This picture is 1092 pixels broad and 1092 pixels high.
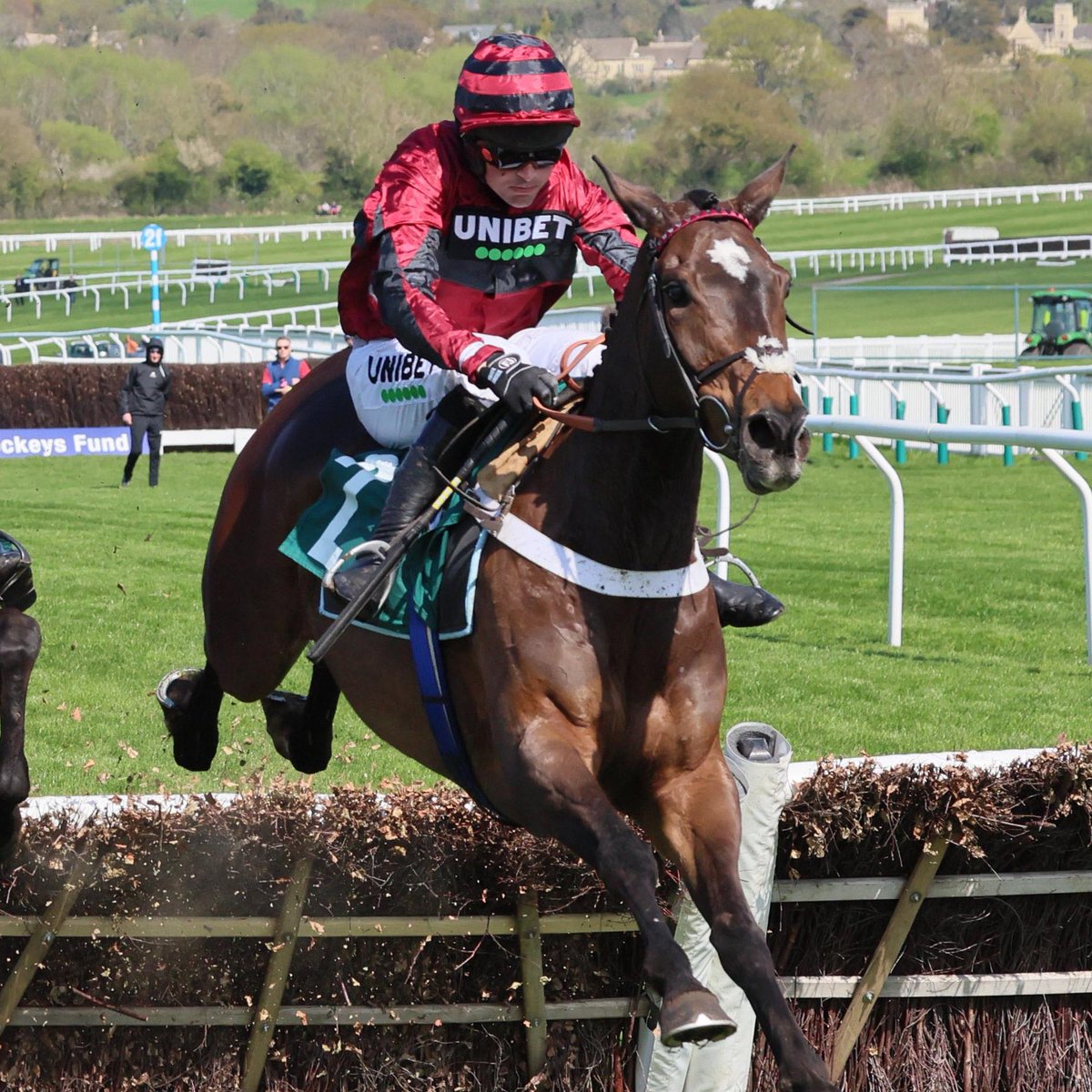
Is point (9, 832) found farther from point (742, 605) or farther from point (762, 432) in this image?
point (762, 432)

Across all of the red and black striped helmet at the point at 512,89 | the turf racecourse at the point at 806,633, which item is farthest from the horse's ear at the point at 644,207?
the turf racecourse at the point at 806,633

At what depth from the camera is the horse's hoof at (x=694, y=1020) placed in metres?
2.99

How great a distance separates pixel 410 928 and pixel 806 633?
515 cm

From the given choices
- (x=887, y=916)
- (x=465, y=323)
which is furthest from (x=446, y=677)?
(x=887, y=916)

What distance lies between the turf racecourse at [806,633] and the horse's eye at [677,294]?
173 centimetres

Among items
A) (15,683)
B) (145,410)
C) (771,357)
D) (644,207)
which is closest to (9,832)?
(15,683)

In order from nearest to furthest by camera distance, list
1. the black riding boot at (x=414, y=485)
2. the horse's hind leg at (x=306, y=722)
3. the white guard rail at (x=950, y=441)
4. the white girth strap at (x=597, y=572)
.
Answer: the white girth strap at (x=597, y=572) → the black riding boot at (x=414, y=485) → the horse's hind leg at (x=306, y=722) → the white guard rail at (x=950, y=441)

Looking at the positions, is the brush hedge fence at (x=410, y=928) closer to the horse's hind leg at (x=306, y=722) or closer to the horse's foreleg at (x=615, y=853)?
the horse's foreleg at (x=615, y=853)

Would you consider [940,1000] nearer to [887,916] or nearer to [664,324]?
[887,916]

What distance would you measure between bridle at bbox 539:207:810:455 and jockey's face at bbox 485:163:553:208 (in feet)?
2.10

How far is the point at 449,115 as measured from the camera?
77.0 meters

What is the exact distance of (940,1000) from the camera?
4141 mm

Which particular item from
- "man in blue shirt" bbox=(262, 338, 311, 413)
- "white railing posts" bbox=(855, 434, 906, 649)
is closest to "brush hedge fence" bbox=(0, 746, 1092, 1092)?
"white railing posts" bbox=(855, 434, 906, 649)

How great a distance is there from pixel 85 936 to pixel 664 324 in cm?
191
